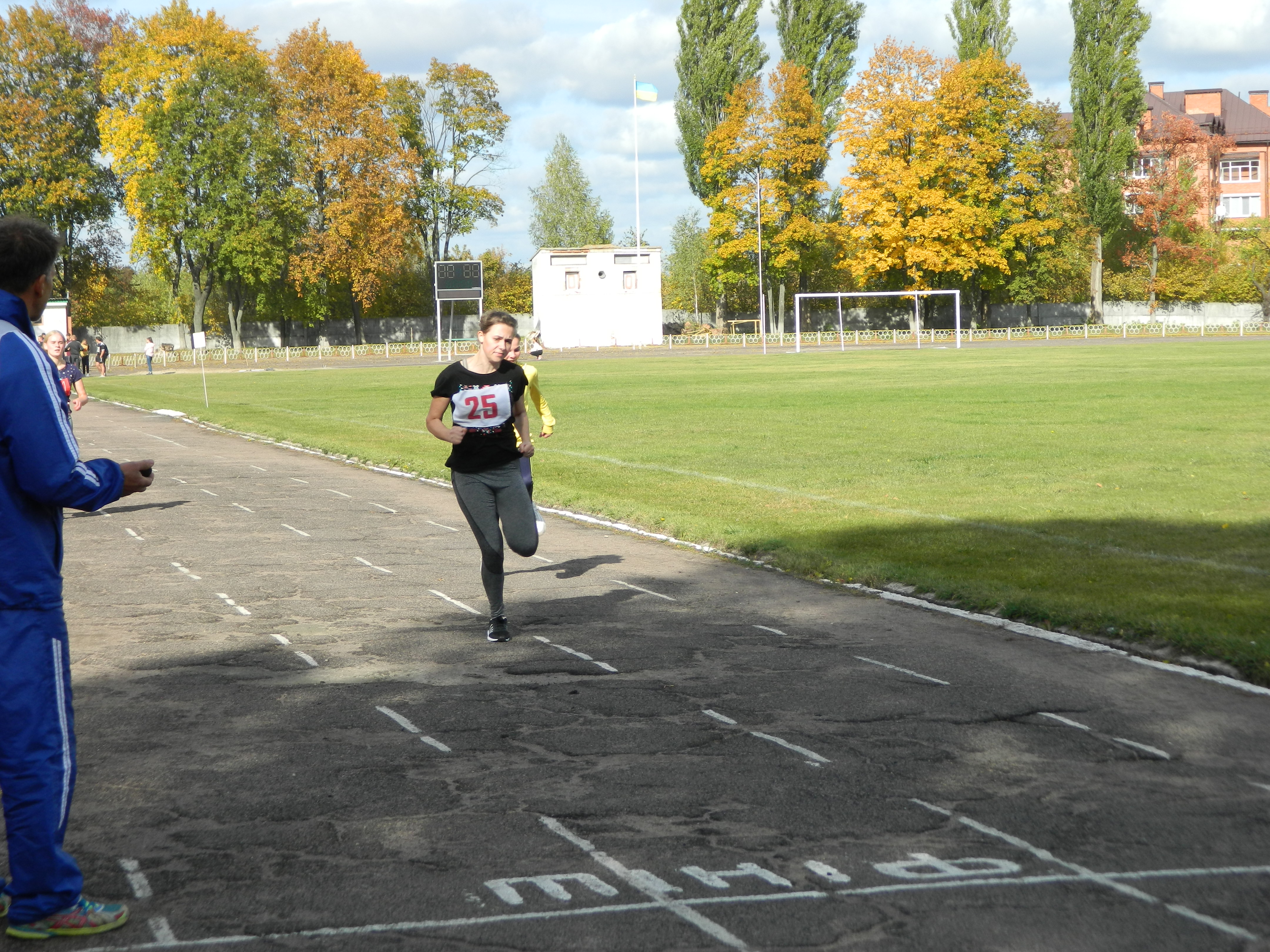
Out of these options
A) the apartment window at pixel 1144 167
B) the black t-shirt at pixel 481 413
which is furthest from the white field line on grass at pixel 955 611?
the apartment window at pixel 1144 167

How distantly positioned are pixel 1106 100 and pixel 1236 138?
113 ft

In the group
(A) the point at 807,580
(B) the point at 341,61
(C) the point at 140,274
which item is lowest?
(A) the point at 807,580

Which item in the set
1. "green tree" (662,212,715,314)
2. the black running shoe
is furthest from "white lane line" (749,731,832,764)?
"green tree" (662,212,715,314)

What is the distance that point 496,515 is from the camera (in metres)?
7.88

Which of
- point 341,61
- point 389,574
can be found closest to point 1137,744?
point 389,574

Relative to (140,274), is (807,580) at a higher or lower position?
lower

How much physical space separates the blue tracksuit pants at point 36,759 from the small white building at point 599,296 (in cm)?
7476

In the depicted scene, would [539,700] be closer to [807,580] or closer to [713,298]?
[807,580]

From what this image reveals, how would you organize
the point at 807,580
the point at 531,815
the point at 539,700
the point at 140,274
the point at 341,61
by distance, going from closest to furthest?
the point at 531,815, the point at 539,700, the point at 807,580, the point at 341,61, the point at 140,274

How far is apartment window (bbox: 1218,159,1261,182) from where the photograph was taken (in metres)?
98.9

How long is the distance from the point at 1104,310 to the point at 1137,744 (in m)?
81.2

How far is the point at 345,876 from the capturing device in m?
4.14

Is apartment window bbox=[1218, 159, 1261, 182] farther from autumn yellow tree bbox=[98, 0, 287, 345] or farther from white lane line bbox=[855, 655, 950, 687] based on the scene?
white lane line bbox=[855, 655, 950, 687]

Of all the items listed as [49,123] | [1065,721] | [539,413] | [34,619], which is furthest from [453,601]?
[49,123]
